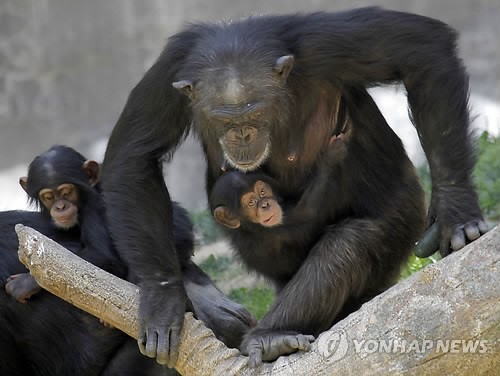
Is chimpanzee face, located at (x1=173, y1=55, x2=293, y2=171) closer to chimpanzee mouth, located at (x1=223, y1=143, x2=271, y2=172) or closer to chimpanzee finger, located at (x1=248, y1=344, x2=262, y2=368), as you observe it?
chimpanzee mouth, located at (x1=223, y1=143, x2=271, y2=172)

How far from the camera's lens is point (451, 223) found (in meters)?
5.65

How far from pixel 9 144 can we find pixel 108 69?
2.24 m

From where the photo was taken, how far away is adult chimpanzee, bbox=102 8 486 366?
5879mm

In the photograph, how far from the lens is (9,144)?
17.2m

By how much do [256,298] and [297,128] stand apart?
315 cm

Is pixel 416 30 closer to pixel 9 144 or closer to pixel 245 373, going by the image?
pixel 245 373

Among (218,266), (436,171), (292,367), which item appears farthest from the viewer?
(218,266)

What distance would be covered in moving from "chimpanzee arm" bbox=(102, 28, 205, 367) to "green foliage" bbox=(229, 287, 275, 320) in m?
2.62

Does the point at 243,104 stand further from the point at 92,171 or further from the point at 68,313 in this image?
the point at 68,313

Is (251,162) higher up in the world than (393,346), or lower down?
higher up

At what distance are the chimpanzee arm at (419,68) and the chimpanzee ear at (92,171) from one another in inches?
85.9

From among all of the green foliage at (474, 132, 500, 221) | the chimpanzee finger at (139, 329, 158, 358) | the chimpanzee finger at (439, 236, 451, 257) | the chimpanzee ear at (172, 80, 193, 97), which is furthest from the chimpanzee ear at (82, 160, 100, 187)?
the green foliage at (474, 132, 500, 221)

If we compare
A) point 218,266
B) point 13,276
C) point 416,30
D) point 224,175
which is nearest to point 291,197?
point 224,175

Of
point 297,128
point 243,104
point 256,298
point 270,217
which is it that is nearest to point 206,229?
point 256,298
